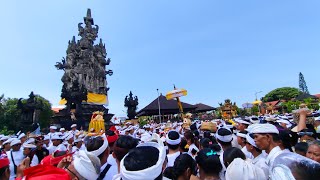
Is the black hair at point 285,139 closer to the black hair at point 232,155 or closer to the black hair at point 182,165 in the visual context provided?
the black hair at point 232,155

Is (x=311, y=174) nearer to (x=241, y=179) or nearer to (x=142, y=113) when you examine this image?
(x=241, y=179)

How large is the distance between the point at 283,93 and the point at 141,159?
102325 mm

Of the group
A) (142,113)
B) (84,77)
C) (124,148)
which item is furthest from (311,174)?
(84,77)

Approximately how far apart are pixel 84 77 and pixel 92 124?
42169 mm

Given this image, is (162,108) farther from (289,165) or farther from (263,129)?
(289,165)

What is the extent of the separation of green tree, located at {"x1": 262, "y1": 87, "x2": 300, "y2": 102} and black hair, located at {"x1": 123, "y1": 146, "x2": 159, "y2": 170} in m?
99.4

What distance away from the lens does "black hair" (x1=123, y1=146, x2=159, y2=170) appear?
7.50 feet

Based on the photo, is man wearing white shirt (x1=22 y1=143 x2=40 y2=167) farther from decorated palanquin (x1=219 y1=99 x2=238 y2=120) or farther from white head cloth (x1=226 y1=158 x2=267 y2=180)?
decorated palanquin (x1=219 y1=99 x2=238 y2=120)

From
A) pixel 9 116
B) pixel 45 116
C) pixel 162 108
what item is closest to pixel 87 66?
pixel 45 116

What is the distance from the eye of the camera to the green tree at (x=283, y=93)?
304ft

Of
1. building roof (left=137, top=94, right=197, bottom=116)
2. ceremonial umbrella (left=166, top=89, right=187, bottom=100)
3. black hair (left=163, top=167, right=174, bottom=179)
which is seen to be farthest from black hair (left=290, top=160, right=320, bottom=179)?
building roof (left=137, top=94, right=197, bottom=116)

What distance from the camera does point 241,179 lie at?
256 centimetres

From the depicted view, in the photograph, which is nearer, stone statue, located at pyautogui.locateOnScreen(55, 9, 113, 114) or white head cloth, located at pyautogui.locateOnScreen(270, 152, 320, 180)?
white head cloth, located at pyautogui.locateOnScreen(270, 152, 320, 180)

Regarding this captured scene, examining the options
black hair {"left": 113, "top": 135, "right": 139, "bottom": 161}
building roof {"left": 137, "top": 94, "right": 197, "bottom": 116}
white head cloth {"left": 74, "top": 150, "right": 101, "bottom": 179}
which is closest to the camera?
white head cloth {"left": 74, "top": 150, "right": 101, "bottom": 179}
